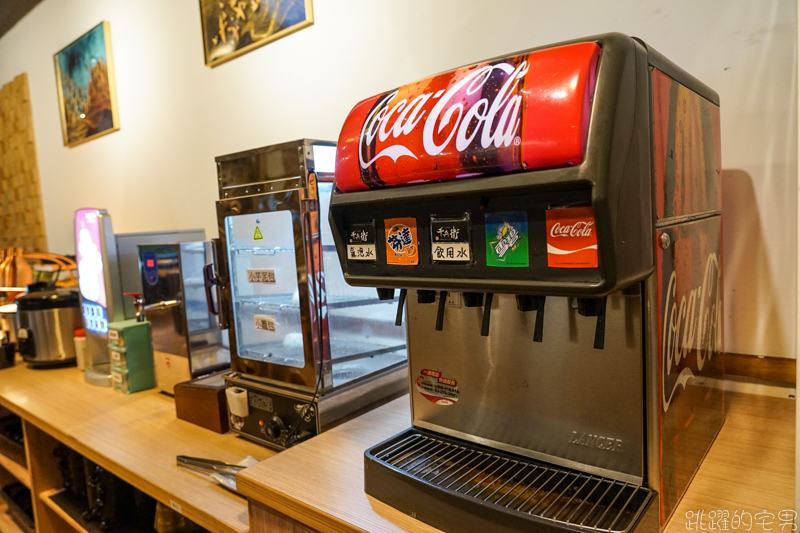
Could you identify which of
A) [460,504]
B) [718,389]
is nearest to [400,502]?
[460,504]

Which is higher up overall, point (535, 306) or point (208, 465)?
point (535, 306)

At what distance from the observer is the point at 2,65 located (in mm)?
3998

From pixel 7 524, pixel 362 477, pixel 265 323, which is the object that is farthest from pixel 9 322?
pixel 362 477

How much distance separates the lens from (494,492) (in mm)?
731

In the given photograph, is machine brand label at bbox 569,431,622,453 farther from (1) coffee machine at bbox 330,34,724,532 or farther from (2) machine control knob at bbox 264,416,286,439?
(2) machine control knob at bbox 264,416,286,439

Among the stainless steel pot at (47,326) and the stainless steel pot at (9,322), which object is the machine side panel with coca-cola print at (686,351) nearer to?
the stainless steel pot at (47,326)

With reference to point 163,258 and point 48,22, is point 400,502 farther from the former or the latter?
point 48,22

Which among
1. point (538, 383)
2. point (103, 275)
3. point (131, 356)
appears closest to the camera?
point (538, 383)

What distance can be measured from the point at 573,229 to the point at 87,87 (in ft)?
10.9

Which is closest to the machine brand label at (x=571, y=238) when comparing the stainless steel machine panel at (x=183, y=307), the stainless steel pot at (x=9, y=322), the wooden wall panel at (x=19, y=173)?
the stainless steel machine panel at (x=183, y=307)

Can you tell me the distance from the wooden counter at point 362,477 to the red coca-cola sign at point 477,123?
50 cm

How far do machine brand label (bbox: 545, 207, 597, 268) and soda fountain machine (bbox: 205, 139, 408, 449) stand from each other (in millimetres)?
704

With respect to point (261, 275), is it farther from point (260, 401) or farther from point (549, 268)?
point (549, 268)

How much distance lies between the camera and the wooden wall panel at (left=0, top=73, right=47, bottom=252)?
3783mm
